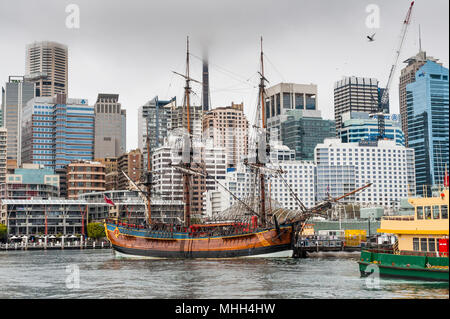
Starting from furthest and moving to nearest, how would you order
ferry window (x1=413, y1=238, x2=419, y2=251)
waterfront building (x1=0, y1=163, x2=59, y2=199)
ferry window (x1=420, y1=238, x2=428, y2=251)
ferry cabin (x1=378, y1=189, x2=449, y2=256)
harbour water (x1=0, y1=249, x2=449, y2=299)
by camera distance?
waterfront building (x1=0, y1=163, x2=59, y2=199), ferry window (x1=413, y1=238, x2=419, y2=251), ferry window (x1=420, y1=238, x2=428, y2=251), ferry cabin (x1=378, y1=189, x2=449, y2=256), harbour water (x1=0, y1=249, x2=449, y2=299)

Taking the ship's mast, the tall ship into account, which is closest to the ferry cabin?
the tall ship

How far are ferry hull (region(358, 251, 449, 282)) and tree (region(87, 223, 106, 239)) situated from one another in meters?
103

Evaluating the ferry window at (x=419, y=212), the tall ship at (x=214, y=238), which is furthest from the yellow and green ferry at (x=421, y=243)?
the tall ship at (x=214, y=238)

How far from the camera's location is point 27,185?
17288 cm

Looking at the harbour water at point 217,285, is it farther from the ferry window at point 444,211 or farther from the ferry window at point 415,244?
the ferry window at point 444,211

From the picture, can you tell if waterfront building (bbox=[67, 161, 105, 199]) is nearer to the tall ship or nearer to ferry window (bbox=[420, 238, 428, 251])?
the tall ship

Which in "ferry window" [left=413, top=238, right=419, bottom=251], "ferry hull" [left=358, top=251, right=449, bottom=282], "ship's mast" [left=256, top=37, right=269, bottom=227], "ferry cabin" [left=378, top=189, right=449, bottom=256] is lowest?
"ferry hull" [left=358, top=251, right=449, bottom=282]

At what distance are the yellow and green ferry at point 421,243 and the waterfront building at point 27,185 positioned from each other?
136468 mm

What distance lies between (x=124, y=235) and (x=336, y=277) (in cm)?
4677

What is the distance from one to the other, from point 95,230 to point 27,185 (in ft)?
139

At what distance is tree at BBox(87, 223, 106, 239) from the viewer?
140m

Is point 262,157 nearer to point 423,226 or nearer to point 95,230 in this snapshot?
point 423,226
